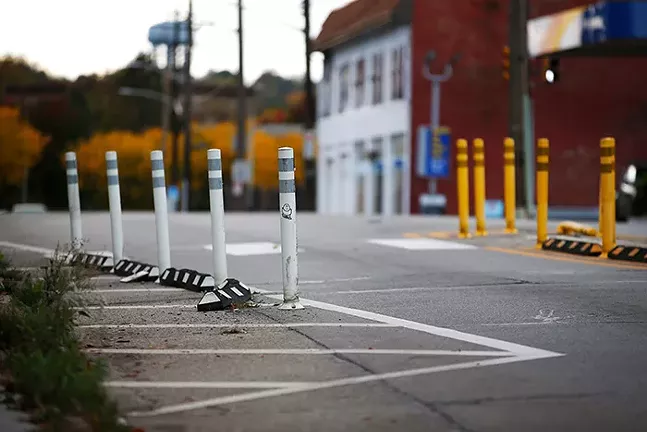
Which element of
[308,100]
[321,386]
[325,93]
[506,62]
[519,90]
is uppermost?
[325,93]

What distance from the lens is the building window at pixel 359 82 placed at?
192 ft

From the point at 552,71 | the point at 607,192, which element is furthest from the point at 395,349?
the point at 552,71

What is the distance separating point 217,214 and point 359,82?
47.1 meters

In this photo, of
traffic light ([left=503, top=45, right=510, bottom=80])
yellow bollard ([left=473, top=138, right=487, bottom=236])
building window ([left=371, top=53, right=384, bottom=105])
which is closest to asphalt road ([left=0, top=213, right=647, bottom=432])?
yellow bollard ([left=473, top=138, right=487, bottom=236])

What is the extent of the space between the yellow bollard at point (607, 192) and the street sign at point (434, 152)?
1292 inches

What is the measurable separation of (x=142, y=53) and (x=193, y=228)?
316ft

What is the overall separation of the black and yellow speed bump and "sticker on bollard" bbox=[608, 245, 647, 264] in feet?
1.53

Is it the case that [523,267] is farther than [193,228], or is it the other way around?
[193,228]

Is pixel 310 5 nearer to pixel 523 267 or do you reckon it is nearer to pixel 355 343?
pixel 523 267

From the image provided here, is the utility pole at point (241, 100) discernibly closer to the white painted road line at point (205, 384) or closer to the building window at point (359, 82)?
the building window at point (359, 82)

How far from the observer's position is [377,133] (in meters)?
56.0

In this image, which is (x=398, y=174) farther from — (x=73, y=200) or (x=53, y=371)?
(x=53, y=371)

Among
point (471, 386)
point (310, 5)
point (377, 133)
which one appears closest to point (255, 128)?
point (310, 5)

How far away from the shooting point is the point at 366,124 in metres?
57.3
